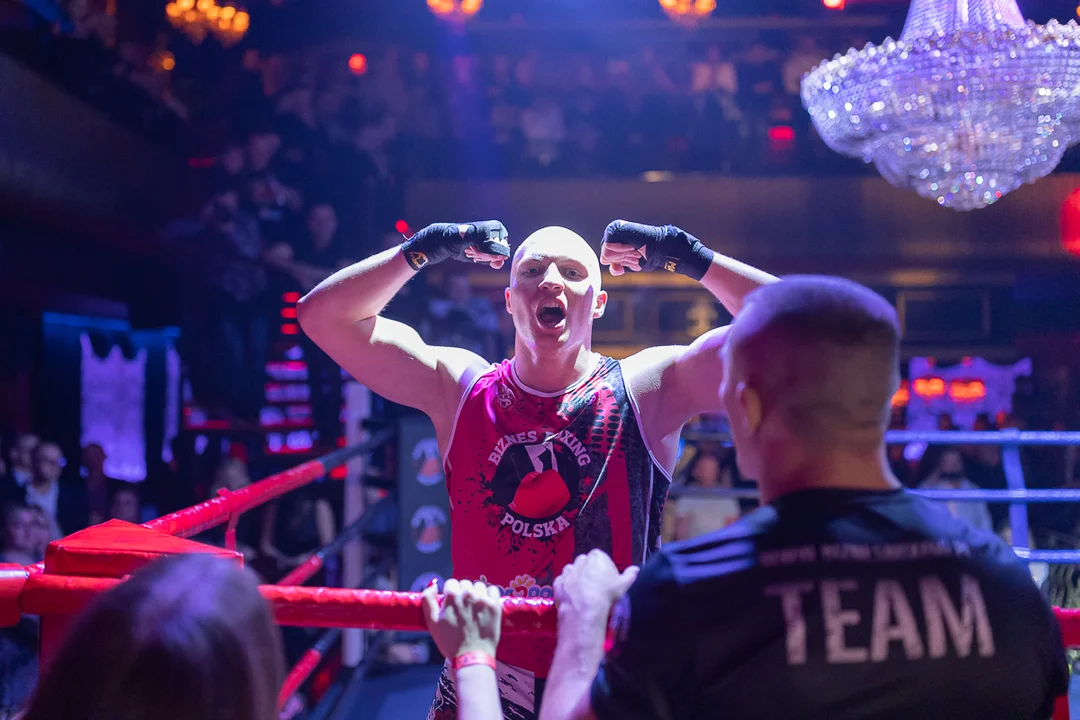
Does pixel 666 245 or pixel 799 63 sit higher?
pixel 799 63

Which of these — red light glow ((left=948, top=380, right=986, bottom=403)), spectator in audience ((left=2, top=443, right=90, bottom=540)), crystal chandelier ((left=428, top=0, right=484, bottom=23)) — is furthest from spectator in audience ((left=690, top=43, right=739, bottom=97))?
spectator in audience ((left=2, top=443, right=90, bottom=540))

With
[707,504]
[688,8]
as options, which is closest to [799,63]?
[688,8]

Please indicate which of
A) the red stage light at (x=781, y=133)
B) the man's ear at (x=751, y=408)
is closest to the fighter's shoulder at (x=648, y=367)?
the man's ear at (x=751, y=408)

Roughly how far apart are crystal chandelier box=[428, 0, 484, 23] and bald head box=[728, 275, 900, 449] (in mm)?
7245

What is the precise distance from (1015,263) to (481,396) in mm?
7139

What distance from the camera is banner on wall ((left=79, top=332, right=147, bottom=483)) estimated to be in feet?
22.9

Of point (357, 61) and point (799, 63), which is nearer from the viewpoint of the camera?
point (799, 63)

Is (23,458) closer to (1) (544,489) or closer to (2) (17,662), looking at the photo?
(2) (17,662)

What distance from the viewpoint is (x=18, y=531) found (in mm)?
3895

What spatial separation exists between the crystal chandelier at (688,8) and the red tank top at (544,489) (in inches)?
272

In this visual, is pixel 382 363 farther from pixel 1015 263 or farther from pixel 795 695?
pixel 1015 263

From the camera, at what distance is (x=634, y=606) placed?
30.1 inches

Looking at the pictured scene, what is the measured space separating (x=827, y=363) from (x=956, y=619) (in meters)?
0.25

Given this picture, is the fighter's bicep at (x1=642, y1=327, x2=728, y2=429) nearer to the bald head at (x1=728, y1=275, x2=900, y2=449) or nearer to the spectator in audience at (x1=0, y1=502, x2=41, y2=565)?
the bald head at (x1=728, y1=275, x2=900, y2=449)
